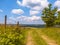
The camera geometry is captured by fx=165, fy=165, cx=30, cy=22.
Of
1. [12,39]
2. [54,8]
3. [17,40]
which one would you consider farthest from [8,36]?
[54,8]

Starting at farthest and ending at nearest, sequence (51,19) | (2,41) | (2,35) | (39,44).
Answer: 1. (51,19)
2. (39,44)
3. (2,35)
4. (2,41)

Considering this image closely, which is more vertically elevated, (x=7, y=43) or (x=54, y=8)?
(x=54, y=8)

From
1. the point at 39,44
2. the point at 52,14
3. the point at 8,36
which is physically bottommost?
the point at 39,44

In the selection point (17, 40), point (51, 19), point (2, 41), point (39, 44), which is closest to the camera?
point (2, 41)

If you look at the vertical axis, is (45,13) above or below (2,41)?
above

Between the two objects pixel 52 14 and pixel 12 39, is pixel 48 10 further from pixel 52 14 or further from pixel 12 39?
pixel 12 39

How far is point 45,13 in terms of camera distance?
201ft

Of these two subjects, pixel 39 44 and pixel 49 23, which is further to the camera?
pixel 49 23

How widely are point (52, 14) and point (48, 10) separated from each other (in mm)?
2230

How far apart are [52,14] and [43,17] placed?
11.7 feet

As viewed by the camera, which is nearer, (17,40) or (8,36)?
(8,36)

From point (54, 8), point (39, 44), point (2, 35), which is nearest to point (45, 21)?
point (54, 8)

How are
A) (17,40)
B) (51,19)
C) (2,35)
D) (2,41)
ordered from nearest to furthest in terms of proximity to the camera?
(2,41) → (2,35) → (17,40) → (51,19)

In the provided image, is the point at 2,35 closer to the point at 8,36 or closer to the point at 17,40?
the point at 8,36
